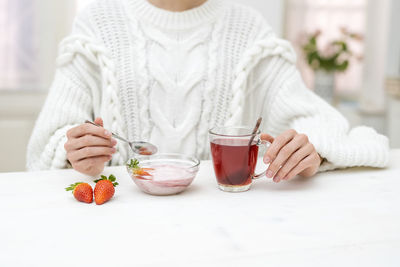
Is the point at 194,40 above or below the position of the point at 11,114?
above

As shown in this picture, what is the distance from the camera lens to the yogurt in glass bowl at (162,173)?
895 millimetres

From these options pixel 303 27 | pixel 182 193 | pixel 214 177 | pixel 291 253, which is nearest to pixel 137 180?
pixel 182 193

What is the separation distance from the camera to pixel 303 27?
3.46m

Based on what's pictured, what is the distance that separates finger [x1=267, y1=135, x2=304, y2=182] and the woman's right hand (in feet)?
1.11

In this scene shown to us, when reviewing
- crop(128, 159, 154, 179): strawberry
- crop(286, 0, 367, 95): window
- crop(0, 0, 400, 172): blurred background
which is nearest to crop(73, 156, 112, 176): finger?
crop(128, 159, 154, 179): strawberry

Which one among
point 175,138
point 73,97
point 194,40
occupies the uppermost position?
point 194,40

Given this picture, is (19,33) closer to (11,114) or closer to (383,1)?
(11,114)

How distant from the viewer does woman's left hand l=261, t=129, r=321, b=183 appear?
0.98 m

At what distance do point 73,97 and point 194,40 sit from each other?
0.40 metres

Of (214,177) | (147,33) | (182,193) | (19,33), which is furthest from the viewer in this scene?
(19,33)

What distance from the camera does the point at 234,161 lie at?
3.06 ft

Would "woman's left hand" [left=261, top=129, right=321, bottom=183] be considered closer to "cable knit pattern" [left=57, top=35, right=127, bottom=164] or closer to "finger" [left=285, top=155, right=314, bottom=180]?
"finger" [left=285, top=155, right=314, bottom=180]

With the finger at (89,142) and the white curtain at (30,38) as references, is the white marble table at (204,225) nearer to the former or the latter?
the finger at (89,142)

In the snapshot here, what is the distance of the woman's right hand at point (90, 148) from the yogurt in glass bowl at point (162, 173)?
3.1 inches
